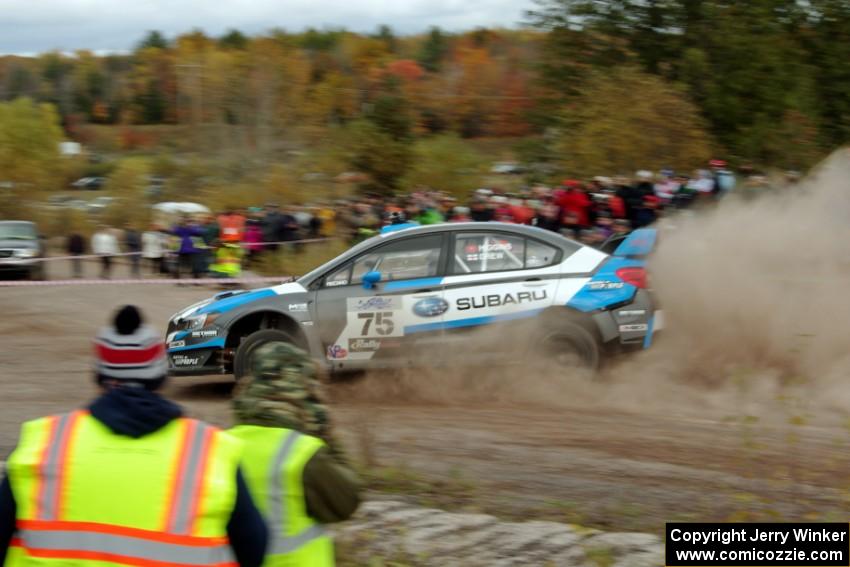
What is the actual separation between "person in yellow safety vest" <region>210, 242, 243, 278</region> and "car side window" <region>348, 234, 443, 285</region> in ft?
28.0

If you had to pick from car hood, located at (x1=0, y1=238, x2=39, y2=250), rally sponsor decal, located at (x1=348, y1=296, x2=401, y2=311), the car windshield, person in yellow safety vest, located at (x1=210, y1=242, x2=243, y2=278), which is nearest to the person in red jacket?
person in yellow safety vest, located at (x1=210, y1=242, x2=243, y2=278)

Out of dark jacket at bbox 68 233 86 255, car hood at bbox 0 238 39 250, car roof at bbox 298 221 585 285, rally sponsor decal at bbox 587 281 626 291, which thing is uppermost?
car roof at bbox 298 221 585 285

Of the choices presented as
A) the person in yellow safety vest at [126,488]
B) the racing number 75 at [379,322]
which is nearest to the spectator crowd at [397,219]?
the racing number 75 at [379,322]

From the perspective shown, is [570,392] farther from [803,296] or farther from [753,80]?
[753,80]

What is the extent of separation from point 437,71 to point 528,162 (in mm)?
59215

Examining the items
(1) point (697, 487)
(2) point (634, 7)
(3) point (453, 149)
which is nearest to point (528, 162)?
(3) point (453, 149)

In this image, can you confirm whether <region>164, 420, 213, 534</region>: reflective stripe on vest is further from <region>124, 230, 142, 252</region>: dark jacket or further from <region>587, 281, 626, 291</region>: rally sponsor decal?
Result: <region>124, 230, 142, 252</region>: dark jacket

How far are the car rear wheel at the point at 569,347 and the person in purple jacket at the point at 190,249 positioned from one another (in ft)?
35.4

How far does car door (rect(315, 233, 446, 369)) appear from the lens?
9445 mm

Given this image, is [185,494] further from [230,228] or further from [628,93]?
[628,93]

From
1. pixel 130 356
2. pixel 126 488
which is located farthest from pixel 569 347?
pixel 126 488

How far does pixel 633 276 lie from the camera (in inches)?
386

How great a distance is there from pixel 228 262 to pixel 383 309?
29.2 feet

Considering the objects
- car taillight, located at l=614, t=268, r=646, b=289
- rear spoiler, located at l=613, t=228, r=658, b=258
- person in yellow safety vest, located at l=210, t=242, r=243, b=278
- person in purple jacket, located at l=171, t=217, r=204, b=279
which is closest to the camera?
car taillight, located at l=614, t=268, r=646, b=289
